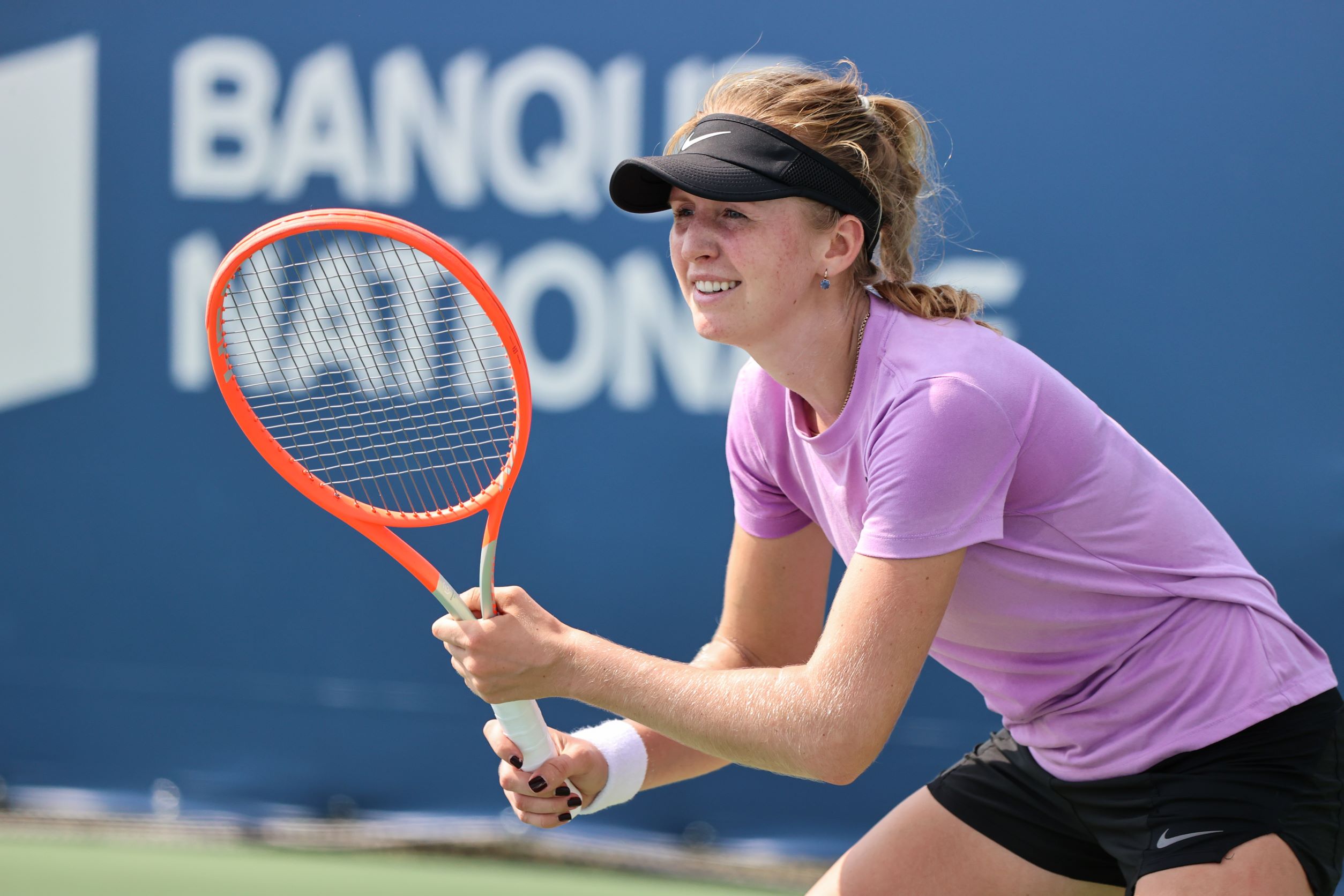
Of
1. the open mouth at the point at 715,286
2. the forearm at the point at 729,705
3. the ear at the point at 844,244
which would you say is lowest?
the forearm at the point at 729,705

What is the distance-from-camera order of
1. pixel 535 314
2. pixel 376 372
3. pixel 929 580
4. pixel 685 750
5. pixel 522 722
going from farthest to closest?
pixel 376 372 → pixel 535 314 → pixel 685 750 → pixel 522 722 → pixel 929 580

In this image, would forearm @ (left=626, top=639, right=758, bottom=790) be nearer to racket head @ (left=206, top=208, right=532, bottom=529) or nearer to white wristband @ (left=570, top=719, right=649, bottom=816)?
white wristband @ (left=570, top=719, right=649, bottom=816)

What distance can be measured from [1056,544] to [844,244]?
0.40 meters

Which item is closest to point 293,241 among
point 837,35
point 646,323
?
point 646,323

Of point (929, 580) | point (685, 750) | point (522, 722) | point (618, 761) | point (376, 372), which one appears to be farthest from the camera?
point (376, 372)

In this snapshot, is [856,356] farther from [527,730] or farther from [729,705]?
[527,730]

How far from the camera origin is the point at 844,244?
4.80 feet

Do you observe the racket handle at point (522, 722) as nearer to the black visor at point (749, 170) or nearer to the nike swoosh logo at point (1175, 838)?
the black visor at point (749, 170)

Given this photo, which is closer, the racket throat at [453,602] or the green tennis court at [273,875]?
the racket throat at [453,602]

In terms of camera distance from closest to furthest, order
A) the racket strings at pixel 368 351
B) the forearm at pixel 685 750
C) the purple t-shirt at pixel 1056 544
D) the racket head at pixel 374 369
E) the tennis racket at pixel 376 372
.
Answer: the purple t-shirt at pixel 1056 544 → the forearm at pixel 685 750 → the tennis racket at pixel 376 372 → the racket head at pixel 374 369 → the racket strings at pixel 368 351

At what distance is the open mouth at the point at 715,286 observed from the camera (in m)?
1.44

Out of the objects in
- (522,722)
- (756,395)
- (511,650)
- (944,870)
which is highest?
(756,395)

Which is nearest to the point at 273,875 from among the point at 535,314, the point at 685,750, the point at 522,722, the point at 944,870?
the point at 535,314

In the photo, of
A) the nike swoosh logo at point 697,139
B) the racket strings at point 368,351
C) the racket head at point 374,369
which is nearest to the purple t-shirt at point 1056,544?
the nike swoosh logo at point 697,139
